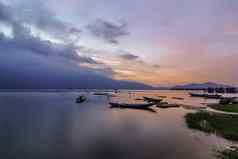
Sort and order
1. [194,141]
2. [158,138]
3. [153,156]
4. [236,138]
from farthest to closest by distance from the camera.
Result: [158,138], [194,141], [236,138], [153,156]

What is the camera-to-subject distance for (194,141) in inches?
734

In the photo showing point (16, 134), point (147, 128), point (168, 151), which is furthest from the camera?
point (147, 128)

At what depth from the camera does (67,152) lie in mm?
16656

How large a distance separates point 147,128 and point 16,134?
1584 centimetres

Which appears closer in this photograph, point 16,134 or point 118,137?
point 118,137

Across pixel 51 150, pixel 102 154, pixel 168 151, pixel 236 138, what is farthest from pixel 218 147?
pixel 51 150

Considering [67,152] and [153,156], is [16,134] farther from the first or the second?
[153,156]

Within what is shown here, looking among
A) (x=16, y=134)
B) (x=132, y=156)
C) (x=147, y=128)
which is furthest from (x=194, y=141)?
(x=16, y=134)

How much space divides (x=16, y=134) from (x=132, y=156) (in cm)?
1548

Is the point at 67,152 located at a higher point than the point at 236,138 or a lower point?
lower

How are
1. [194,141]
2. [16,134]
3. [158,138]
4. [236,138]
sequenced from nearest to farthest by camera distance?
[236,138] → [194,141] → [158,138] → [16,134]

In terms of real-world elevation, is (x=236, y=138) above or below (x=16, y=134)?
above

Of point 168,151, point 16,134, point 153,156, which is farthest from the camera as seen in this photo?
point 16,134

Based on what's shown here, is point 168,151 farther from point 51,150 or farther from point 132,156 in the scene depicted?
point 51,150
